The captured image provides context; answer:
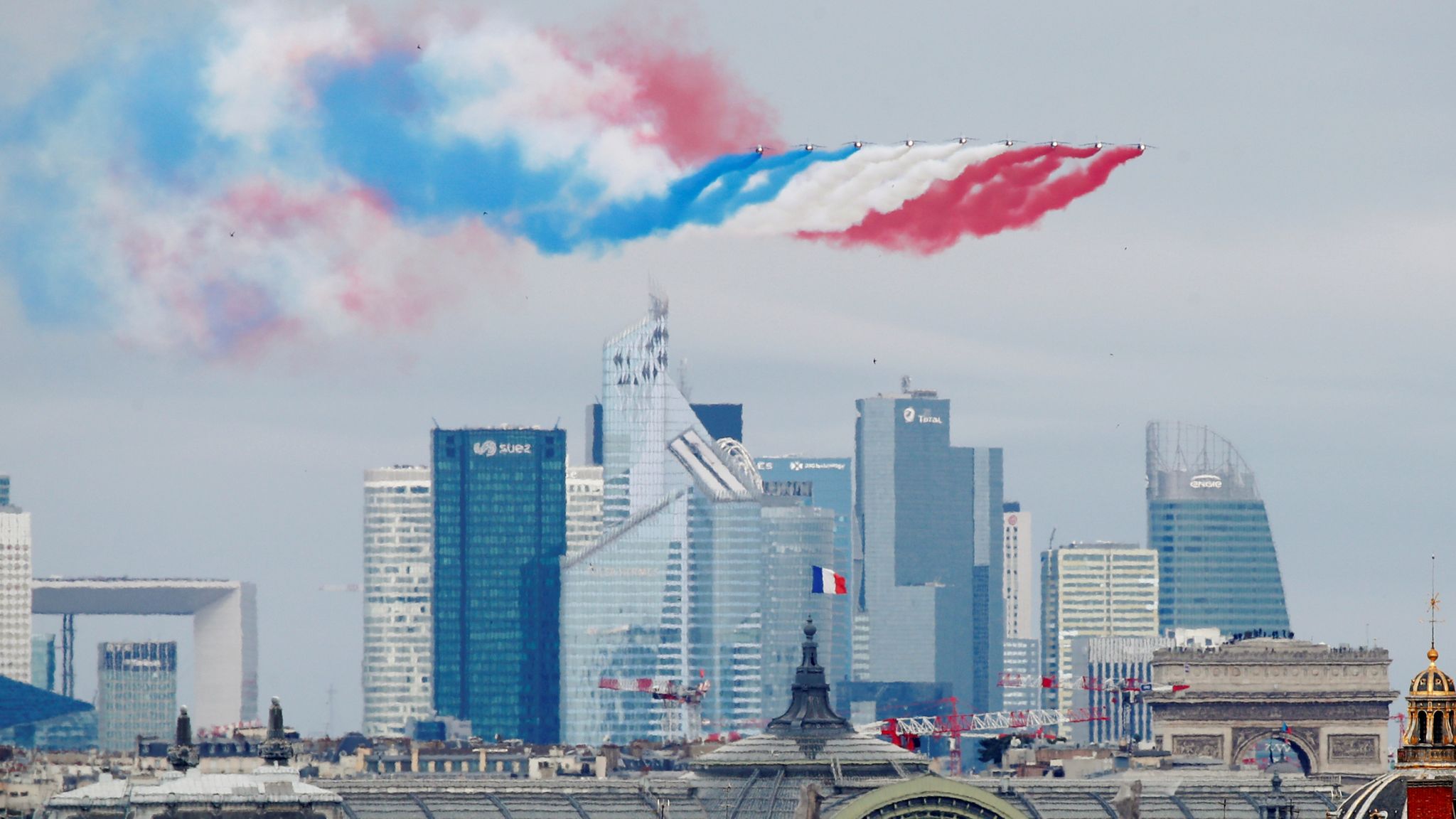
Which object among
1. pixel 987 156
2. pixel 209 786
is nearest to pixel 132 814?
pixel 209 786

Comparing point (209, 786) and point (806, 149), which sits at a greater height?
point (806, 149)

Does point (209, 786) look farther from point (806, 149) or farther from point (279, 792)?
point (806, 149)

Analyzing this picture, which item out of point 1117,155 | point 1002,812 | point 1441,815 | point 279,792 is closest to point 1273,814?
point 1002,812

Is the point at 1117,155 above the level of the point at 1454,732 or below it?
above

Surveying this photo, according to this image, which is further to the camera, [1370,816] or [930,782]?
[930,782]

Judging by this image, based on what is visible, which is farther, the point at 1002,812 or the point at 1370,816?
the point at 1002,812

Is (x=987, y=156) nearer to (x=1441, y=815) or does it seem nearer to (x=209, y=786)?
(x=209, y=786)
